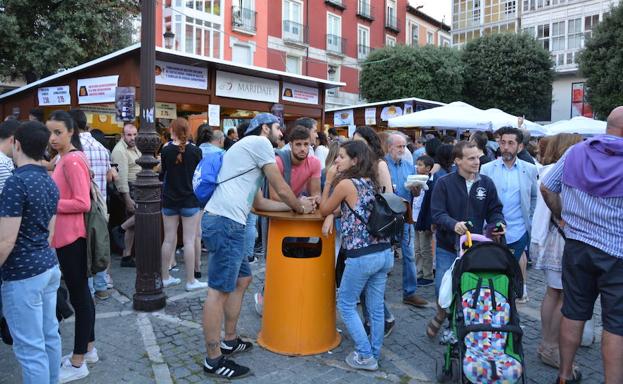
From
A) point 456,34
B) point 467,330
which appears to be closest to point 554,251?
point 467,330

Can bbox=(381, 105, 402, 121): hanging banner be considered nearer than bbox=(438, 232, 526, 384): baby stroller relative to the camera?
No

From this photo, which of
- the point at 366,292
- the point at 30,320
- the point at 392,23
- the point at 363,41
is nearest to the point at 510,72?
the point at 363,41

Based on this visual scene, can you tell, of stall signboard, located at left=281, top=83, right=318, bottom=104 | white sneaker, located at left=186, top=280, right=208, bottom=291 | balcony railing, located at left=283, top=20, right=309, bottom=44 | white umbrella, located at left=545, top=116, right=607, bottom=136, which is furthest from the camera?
balcony railing, located at left=283, top=20, right=309, bottom=44

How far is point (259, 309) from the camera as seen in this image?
16.8 feet

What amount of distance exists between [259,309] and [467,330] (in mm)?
2398

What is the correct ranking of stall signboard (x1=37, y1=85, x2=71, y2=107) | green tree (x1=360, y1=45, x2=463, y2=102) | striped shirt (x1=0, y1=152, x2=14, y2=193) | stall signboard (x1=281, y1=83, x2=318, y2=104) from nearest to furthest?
1. striped shirt (x1=0, y1=152, x2=14, y2=193)
2. stall signboard (x1=37, y1=85, x2=71, y2=107)
3. stall signboard (x1=281, y1=83, x2=318, y2=104)
4. green tree (x1=360, y1=45, x2=463, y2=102)

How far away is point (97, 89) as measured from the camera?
10523 millimetres

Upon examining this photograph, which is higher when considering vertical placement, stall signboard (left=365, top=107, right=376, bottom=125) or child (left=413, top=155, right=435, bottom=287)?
stall signboard (left=365, top=107, right=376, bottom=125)

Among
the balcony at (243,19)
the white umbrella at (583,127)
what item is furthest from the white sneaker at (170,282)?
the balcony at (243,19)

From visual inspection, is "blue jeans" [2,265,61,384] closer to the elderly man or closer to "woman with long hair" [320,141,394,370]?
"woman with long hair" [320,141,394,370]

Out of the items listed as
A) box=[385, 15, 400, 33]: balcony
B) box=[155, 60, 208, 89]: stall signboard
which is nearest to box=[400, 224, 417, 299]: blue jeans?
box=[155, 60, 208, 89]: stall signboard

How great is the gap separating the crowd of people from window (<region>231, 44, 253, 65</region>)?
24605 mm

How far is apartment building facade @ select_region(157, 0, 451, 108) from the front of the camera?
26.7m

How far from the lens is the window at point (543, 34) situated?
33.8m
